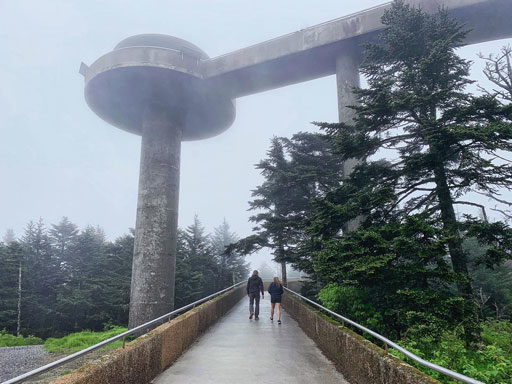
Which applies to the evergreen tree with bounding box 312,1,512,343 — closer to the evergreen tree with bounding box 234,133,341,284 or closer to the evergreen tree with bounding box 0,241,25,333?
the evergreen tree with bounding box 234,133,341,284

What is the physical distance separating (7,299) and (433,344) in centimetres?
3562

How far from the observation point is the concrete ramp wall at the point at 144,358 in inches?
163

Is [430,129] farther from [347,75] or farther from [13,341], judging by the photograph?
[13,341]

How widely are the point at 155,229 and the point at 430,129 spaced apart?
13.9 meters

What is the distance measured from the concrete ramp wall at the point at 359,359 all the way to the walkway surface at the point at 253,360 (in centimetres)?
22

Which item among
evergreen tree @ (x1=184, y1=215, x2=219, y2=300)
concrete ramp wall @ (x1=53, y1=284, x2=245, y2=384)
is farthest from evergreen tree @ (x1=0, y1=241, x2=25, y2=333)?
concrete ramp wall @ (x1=53, y1=284, x2=245, y2=384)

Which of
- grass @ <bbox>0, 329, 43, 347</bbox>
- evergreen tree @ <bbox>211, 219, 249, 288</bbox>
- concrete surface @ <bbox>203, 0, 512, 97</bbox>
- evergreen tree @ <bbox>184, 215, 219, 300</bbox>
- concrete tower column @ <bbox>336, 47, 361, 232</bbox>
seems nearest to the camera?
concrete surface @ <bbox>203, 0, 512, 97</bbox>

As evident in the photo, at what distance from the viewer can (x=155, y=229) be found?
18016 mm

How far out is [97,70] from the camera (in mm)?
19438

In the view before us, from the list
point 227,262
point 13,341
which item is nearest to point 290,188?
point 227,262

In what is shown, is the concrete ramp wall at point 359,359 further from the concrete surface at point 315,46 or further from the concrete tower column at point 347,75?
the concrete surface at point 315,46

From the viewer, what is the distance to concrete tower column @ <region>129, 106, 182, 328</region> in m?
17.5

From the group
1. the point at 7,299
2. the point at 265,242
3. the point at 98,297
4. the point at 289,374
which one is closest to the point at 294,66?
the point at 265,242

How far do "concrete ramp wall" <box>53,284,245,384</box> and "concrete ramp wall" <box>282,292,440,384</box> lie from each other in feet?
10.4
